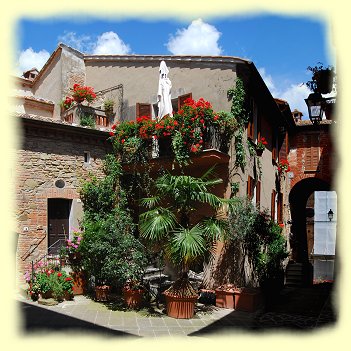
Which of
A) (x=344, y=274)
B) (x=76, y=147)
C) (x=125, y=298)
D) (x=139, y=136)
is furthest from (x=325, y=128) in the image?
(x=344, y=274)

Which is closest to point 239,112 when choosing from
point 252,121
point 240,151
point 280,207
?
point 240,151

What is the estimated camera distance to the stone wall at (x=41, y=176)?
1170 cm

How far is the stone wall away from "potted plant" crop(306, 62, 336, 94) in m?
7.42

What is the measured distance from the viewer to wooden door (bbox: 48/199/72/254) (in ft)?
41.0

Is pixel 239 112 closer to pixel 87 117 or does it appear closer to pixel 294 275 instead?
pixel 87 117

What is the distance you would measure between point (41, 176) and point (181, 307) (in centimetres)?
581

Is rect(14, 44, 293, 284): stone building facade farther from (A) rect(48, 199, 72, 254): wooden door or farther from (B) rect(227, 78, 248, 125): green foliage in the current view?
(B) rect(227, 78, 248, 125): green foliage

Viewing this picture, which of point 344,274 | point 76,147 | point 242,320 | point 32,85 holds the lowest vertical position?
point 242,320

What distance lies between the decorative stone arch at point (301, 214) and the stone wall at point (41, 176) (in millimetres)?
11725

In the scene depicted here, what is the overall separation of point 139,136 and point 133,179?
1.47m

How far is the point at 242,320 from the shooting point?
9711 mm

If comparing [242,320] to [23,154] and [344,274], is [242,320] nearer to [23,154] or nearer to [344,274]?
[344,274]

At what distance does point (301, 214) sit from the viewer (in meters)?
23.6

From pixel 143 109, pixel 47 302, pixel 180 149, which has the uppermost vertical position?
pixel 143 109
